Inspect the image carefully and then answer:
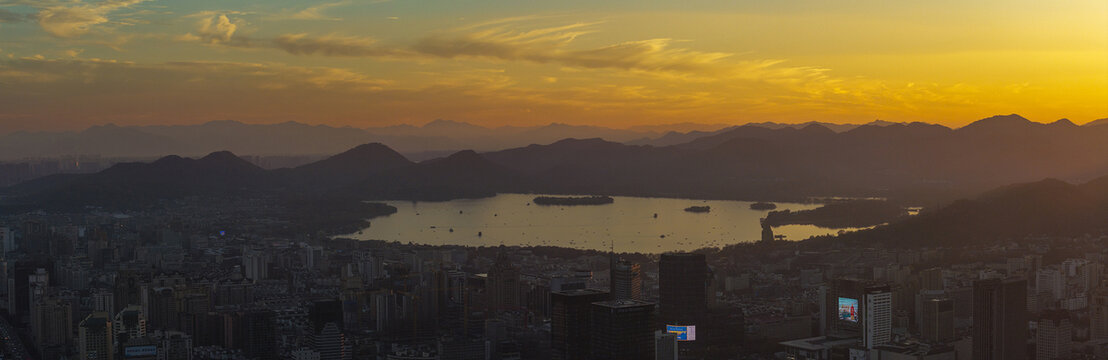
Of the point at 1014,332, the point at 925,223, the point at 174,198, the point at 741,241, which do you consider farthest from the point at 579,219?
the point at 1014,332

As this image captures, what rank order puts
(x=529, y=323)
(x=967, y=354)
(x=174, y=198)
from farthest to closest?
(x=174, y=198), (x=529, y=323), (x=967, y=354)

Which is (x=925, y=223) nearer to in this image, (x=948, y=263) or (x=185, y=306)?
(x=948, y=263)

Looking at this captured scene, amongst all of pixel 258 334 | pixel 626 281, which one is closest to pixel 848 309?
pixel 626 281

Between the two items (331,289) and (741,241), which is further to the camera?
(741,241)

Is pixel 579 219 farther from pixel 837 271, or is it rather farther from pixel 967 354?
pixel 967 354

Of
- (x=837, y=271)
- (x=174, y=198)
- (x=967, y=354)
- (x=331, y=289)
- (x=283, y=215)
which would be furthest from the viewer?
(x=174, y=198)

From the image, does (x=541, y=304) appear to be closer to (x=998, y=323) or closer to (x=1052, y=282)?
(x=998, y=323)
